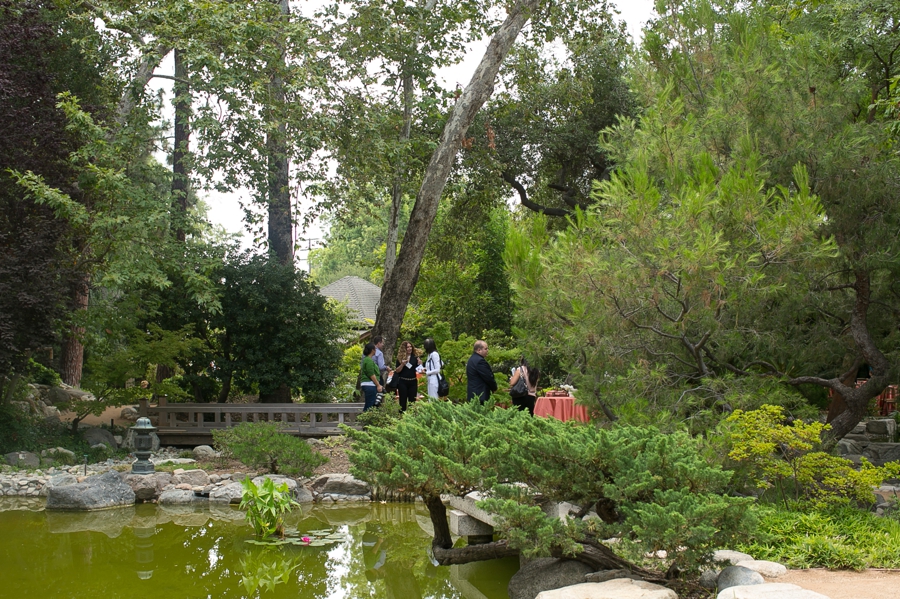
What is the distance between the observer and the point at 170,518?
871 cm

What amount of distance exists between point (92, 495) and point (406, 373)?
4353 mm

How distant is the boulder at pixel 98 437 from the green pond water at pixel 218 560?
373 cm

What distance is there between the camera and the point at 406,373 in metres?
11.3

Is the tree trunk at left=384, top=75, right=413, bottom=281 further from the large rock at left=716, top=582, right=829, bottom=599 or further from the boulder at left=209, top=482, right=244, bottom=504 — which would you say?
the large rock at left=716, top=582, right=829, bottom=599

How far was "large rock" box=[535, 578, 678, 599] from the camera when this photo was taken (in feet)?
14.4

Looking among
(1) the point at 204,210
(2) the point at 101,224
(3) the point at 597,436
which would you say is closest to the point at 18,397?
(2) the point at 101,224

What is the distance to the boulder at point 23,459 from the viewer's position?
10938mm

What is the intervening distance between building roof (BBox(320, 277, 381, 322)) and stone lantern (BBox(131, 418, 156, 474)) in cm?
1918

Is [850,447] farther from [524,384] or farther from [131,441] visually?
[131,441]

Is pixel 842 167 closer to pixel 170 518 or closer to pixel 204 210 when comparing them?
pixel 170 518

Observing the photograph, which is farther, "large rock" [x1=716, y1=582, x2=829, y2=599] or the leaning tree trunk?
the leaning tree trunk

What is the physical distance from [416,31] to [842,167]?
9.69 m

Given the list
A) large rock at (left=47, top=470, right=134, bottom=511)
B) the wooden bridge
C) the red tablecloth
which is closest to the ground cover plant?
large rock at (left=47, top=470, right=134, bottom=511)

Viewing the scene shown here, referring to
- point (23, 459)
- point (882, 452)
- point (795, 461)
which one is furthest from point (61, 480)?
point (882, 452)
